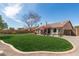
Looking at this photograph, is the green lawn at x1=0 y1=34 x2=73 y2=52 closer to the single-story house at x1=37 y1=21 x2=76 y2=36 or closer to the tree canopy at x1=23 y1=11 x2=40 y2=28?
the single-story house at x1=37 y1=21 x2=76 y2=36

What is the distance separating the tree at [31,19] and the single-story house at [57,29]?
0.17 m

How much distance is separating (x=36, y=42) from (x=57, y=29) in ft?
1.55

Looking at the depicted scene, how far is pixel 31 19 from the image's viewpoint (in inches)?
192

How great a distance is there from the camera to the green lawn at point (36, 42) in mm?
4812

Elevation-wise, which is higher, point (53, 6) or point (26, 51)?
point (53, 6)

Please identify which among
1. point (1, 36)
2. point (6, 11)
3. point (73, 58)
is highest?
point (6, 11)

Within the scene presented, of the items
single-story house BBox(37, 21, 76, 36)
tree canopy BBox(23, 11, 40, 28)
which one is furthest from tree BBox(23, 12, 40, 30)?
single-story house BBox(37, 21, 76, 36)

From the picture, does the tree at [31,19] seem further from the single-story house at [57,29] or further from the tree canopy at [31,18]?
the single-story house at [57,29]

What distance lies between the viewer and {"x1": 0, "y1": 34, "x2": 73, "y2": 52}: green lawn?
4.81 metres

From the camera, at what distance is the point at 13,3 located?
4762mm

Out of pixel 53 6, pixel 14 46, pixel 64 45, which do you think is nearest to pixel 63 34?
pixel 64 45

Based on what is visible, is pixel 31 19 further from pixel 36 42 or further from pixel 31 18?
pixel 36 42

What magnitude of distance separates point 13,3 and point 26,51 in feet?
3.02

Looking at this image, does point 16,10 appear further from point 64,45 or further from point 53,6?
point 64,45
